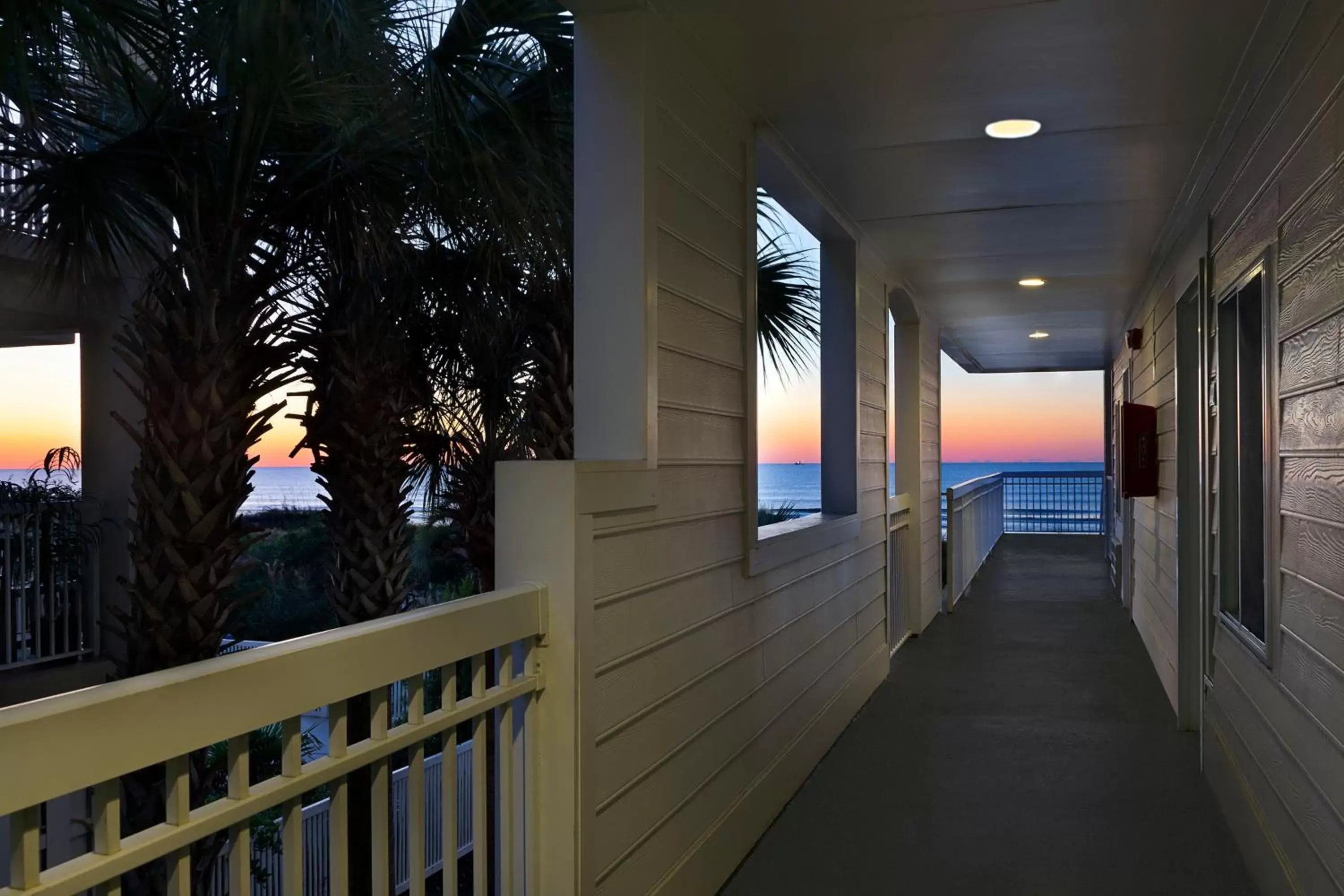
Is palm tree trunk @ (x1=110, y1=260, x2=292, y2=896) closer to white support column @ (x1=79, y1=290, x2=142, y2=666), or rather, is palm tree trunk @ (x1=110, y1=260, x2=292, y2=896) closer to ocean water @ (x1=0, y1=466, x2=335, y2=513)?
white support column @ (x1=79, y1=290, x2=142, y2=666)

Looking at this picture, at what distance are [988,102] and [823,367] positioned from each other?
197 centimetres

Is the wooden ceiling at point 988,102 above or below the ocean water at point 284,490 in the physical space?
above

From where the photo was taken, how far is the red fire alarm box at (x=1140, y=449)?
18.0 ft

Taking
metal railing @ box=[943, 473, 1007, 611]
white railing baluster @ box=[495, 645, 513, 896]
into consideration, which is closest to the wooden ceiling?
white railing baluster @ box=[495, 645, 513, 896]

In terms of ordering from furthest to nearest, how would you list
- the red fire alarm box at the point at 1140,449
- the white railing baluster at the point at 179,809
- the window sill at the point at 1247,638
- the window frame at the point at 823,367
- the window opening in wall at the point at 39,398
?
1. the window opening in wall at the point at 39,398
2. the red fire alarm box at the point at 1140,449
3. the window frame at the point at 823,367
4. the window sill at the point at 1247,638
5. the white railing baluster at the point at 179,809

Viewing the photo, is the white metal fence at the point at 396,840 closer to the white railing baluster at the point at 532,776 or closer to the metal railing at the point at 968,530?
the white railing baluster at the point at 532,776

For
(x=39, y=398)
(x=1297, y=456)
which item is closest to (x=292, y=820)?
(x=1297, y=456)

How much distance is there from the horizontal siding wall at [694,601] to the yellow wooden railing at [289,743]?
21cm

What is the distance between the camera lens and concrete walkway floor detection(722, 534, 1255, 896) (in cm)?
301

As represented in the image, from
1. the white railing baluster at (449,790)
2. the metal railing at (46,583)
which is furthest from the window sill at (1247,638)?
the metal railing at (46,583)

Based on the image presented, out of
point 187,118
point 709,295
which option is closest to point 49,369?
point 187,118

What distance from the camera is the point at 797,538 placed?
374 centimetres

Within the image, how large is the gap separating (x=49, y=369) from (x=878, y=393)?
7.21 meters

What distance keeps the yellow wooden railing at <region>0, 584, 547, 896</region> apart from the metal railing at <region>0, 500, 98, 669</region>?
507 cm
